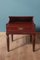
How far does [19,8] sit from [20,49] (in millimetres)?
836

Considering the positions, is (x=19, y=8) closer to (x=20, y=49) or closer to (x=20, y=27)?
(x=20, y=27)

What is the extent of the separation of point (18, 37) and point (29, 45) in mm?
354

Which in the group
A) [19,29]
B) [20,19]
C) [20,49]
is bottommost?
[20,49]

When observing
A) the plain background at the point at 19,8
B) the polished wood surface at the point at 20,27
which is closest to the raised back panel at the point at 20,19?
the polished wood surface at the point at 20,27

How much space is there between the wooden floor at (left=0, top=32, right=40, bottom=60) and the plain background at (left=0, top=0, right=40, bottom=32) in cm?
39

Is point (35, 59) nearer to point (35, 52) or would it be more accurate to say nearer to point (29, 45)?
point (35, 52)

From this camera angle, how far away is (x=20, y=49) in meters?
2.44

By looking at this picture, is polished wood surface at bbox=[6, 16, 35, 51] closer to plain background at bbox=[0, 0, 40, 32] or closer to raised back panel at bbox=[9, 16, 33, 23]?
raised back panel at bbox=[9, 16, 33, 23]

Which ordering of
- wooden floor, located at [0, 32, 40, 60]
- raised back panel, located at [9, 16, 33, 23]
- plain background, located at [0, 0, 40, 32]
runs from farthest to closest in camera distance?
plain background, located at [0, 0, 40, 32] → raised back panel, located at [9, 16, 33, 23] → wooden floor, located at [0, 32, 40, 60]

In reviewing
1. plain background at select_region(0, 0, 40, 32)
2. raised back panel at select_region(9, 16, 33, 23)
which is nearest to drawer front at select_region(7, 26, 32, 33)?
raised back panel at select_region(9, 16, 33, 23)

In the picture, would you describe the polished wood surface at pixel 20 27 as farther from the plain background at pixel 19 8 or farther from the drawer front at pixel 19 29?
the plain background at pixel 19 8

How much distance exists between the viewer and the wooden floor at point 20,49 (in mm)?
2221

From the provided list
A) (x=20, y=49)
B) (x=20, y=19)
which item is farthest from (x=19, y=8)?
(x=20, y=49)

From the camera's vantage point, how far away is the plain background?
9.33 feet
